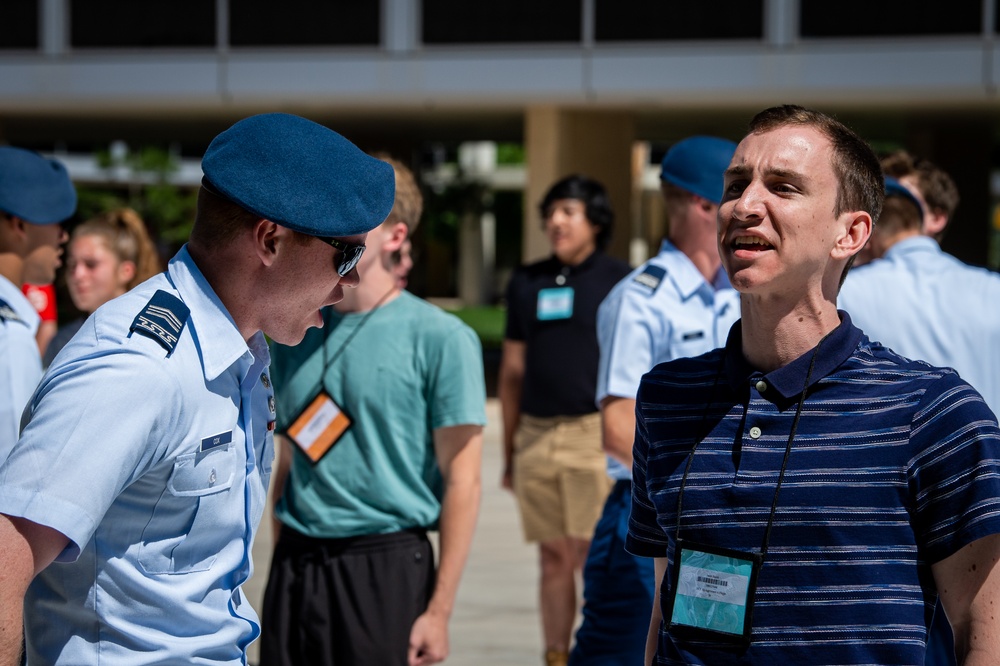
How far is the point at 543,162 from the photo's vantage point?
59.6ft

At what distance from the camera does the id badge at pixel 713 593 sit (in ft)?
6.97

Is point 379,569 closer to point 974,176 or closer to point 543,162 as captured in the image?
point 543,162

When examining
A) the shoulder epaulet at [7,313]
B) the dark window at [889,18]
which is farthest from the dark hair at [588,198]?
the dark window at [889,18]

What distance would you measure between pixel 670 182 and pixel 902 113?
15805 millimetres

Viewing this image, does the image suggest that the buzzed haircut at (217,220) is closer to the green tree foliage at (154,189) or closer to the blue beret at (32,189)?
the blue beret at (32,189)

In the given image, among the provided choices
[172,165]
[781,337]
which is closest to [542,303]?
[781,337]

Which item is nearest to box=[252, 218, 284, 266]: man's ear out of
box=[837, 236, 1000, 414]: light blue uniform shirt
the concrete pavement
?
box=[837, 236, 1000, 414]: light blue uniform shirt

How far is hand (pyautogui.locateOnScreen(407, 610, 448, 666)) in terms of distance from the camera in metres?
3.62

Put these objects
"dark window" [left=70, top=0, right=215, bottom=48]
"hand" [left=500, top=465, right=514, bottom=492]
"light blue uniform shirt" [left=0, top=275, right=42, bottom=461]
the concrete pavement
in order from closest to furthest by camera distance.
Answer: "light blue uniform shirt" [left=0, top=275, right=42, bottom=461] < the concrete pavement < "hand" [left=500, top=465, right=514, bottom=492] < "dark window" [left=70, top=0, right=215, bottom=48]

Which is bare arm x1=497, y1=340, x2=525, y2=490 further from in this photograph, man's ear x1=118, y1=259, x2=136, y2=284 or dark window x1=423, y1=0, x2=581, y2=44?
dark window x1=423, y1=0, x2=581, y2=44

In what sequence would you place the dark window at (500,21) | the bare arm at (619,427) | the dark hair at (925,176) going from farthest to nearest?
the dark window at (500,21) < the dark hair at (925,176) < the bare arm at (619,427)

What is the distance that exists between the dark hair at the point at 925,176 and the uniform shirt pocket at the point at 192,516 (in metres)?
3.17

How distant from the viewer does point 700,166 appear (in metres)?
4.20

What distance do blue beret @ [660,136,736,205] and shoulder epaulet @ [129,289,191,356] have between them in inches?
97.3
